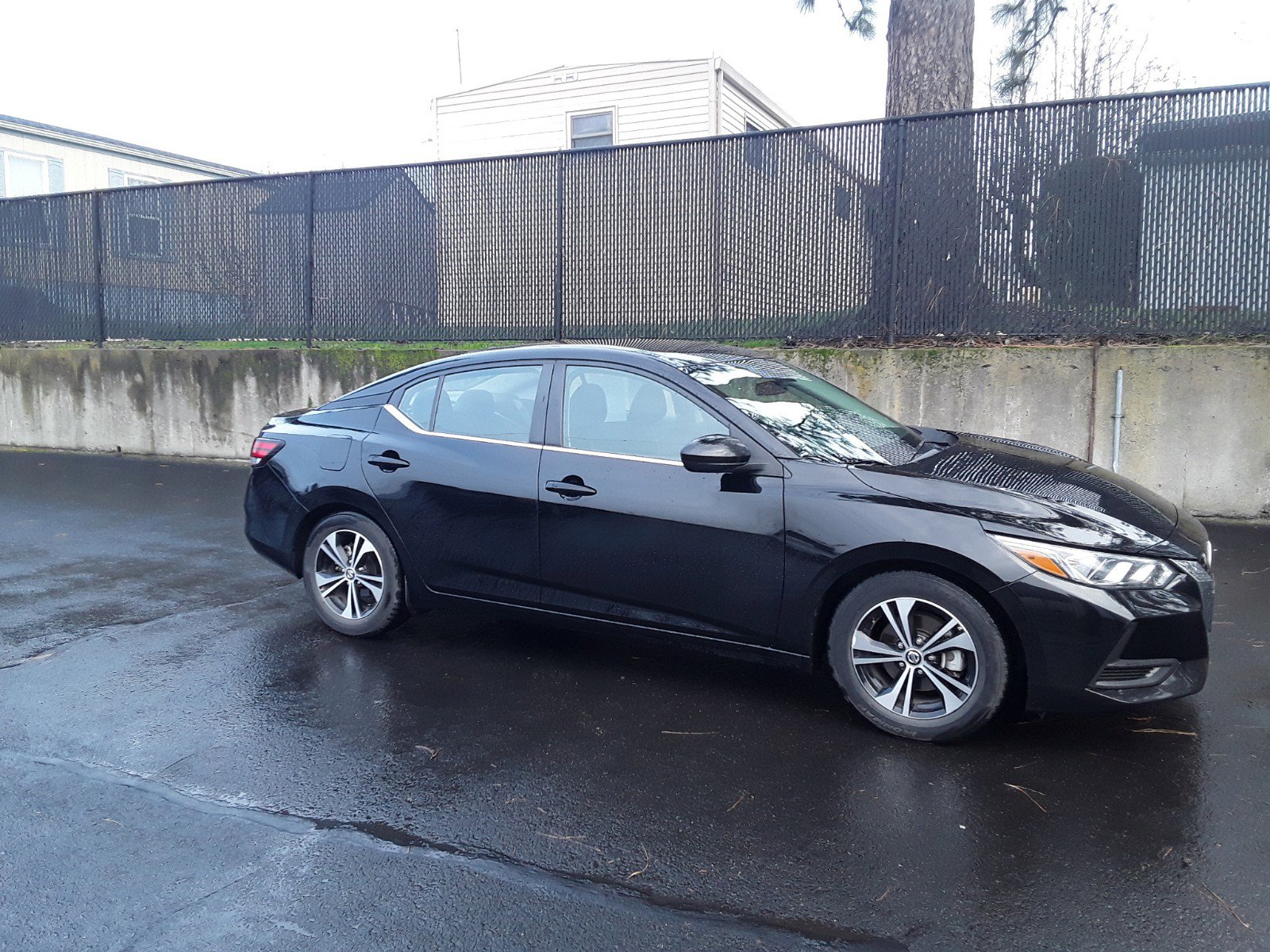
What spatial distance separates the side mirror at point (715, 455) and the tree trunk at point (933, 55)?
7.77 metres

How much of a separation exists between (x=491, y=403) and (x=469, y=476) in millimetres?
396

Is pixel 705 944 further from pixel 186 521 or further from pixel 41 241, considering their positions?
pixel 41 241

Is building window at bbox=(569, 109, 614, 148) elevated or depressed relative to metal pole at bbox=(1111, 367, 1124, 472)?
elevated

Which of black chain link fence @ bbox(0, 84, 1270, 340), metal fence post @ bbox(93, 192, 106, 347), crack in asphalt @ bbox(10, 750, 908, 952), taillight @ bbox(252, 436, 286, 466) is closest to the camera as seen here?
crack in asphalt @ bbox(10, 750, 908, 952)

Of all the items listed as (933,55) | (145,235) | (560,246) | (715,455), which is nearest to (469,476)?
(715,455)

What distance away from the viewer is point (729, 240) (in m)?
10.4

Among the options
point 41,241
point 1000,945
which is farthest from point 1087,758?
point 41,241

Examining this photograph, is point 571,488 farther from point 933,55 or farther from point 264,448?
point 933,55

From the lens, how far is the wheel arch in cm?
382

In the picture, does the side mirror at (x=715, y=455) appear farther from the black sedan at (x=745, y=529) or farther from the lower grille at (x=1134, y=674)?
the lower grille at (x=1134, y=674)

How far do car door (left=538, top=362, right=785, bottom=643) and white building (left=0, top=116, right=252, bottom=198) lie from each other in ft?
70.7

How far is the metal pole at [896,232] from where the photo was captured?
9484mm

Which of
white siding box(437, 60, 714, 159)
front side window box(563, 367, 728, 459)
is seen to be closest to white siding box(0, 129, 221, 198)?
white siding box(437, 60, 714, 159)

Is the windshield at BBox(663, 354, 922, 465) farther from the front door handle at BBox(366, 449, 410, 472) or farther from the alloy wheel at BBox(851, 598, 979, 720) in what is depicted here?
the front door handle at BBox(366, 449, 410, 472)
